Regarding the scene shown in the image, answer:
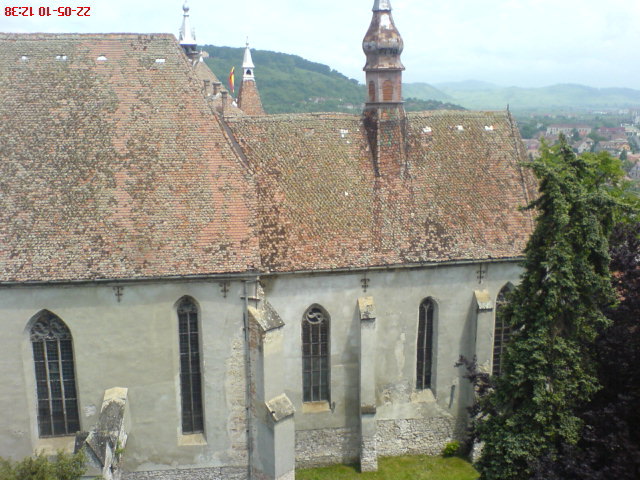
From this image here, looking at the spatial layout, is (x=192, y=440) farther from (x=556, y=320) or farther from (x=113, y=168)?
(x=556, y=320)

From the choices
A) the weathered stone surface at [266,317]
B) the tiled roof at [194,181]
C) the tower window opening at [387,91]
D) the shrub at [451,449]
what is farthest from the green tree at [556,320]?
the tower window opening at [387,91]

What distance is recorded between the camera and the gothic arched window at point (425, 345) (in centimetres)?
2797

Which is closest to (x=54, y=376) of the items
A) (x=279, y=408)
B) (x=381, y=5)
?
(x=279, y=408)

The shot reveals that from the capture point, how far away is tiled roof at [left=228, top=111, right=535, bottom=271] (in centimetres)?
2633

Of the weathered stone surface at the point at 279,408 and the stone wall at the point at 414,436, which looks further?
the stone wall at the point at 414,436

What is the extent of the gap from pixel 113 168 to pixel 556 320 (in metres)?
17.8

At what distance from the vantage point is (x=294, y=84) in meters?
148

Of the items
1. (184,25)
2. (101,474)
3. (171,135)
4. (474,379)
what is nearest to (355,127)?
(171,135)

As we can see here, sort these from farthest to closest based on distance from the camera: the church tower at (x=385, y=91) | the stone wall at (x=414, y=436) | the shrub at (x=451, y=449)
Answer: the church tower at (x=385, y=91) < the shrub at (x=451, y=449) < the stone wall at (x=414, y=436)

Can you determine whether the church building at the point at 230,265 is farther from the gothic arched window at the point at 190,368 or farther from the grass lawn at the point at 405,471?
the grass lawn at the point at 405,471

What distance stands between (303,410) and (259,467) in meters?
3.29

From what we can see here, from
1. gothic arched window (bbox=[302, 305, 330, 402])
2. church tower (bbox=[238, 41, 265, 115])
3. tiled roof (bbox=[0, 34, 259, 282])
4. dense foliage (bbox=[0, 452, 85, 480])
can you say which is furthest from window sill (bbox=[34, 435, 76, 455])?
church tower (bbox=[238, 41, 265, 115])

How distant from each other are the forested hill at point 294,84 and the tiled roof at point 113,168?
305 ft

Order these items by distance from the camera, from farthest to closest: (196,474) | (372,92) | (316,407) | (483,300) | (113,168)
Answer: (372,92)
(316,407)
(483,300)
(196,474)
(113,168)
